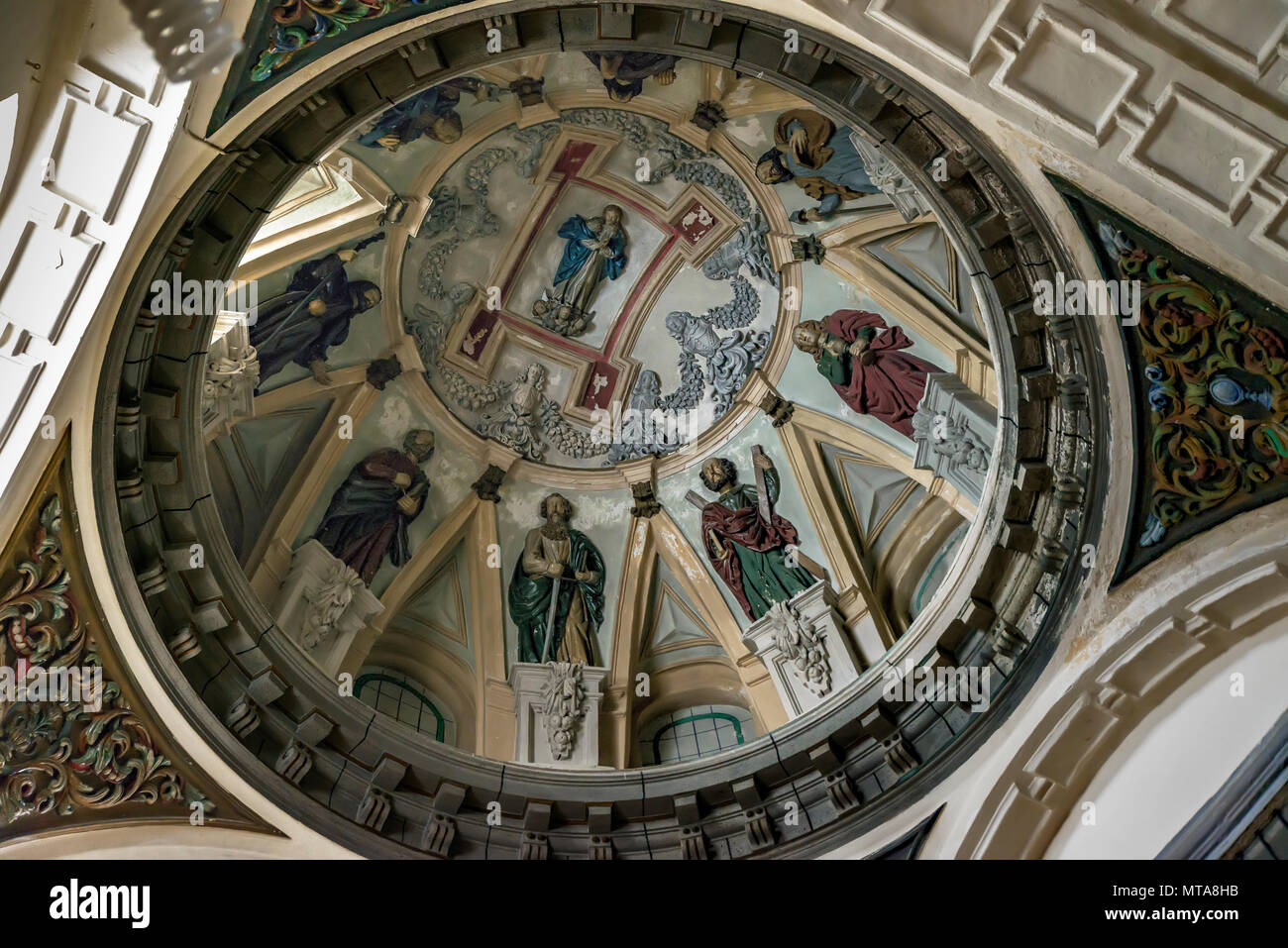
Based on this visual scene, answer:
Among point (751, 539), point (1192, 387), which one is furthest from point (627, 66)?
point (1192, 387)

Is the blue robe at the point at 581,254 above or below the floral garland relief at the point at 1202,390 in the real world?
above

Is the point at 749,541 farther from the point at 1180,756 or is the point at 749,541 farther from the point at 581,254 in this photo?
the point at 1180,756

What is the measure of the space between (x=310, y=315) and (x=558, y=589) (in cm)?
433

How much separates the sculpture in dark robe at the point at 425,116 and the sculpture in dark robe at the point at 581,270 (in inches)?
100

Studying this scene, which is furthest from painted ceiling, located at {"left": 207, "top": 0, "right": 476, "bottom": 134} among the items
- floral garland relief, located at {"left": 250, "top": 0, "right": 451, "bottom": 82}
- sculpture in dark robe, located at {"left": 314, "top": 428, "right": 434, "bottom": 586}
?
sculpture in dark robe, located at {"left": 314, "top": 428, "right": 434, "bottom": 586}

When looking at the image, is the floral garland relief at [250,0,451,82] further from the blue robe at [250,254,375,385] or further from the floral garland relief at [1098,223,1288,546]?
the floral garland relief at [1098,223,1288,546]

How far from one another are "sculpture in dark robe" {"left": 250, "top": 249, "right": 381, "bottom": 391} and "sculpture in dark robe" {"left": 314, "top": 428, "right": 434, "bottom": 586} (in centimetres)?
125

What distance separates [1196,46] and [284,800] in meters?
8.73

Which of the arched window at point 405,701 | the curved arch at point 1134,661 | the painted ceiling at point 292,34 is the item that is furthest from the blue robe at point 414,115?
the curved arch at point 1134,661

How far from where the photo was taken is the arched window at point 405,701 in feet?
41.9

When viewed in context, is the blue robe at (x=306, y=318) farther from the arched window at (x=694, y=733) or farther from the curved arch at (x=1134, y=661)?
the curved arch at (x=1134, y=661)

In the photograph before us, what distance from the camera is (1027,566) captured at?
972 centimetres

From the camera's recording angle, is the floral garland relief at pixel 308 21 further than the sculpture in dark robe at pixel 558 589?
No

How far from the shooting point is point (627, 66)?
1086cm
